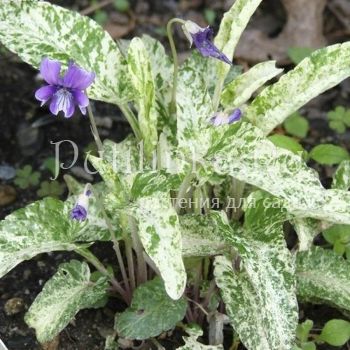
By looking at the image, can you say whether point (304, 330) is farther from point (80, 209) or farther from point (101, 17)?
point (101, 17)

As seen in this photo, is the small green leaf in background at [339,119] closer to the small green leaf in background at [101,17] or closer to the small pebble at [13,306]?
the small green leaf in background at [101,17]

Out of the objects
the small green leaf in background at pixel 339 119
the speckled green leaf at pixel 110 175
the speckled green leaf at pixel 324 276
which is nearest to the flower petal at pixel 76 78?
the speckled green leaf at pixel 110 175

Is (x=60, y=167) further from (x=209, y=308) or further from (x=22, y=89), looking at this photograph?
(x=209, y=308)

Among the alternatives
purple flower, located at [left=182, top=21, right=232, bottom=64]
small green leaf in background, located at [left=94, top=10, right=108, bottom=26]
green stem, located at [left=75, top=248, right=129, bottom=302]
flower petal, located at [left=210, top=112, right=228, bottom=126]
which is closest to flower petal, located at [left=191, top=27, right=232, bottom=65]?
purple flower, located at [left=182, top=21, right=232, bottom=64]

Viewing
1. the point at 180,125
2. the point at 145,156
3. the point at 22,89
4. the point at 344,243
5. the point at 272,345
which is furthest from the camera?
the point at 22,89

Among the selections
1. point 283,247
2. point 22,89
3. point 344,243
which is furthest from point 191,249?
point 22,89

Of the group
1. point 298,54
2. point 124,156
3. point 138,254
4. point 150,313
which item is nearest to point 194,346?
point 150,313
